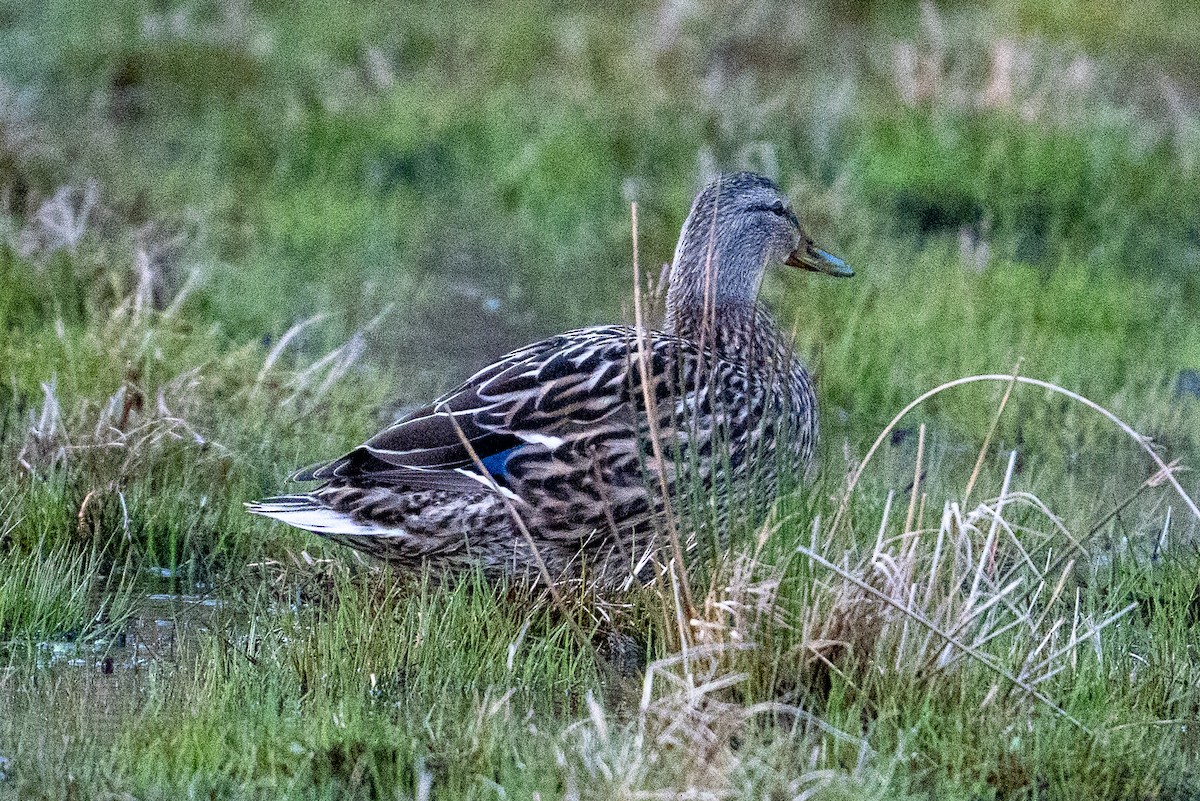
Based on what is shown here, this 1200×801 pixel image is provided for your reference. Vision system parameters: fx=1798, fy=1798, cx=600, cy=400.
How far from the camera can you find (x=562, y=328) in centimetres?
707

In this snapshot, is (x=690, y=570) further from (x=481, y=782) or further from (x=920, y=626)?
(x=481, y=782)

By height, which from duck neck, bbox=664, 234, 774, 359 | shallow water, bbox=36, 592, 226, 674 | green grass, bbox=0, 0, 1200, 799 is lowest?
shallow water, bbox=36, 592, 226, 674

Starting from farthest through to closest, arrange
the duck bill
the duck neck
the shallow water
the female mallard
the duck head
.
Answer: the duck bill
the duck head
the duck neck
the female mallard
the shallow water

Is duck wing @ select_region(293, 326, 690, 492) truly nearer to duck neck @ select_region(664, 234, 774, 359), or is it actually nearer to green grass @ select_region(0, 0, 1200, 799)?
green grass @ select_region(0, 0, 1200, 799)

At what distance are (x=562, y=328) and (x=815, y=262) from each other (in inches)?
68.4

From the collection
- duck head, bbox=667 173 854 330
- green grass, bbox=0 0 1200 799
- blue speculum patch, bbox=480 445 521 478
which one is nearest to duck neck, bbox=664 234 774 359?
duck head, bbox=667 173 854 330

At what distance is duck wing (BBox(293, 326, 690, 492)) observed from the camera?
4359 millimetres

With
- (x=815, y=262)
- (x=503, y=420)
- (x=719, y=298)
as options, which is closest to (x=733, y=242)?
(x=719, y=298)

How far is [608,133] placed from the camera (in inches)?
357

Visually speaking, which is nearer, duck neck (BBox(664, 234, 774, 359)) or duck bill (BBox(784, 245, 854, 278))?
duck neck (BBox(664, 234, 774, 359))

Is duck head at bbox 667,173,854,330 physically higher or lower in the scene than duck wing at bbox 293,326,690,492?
higher

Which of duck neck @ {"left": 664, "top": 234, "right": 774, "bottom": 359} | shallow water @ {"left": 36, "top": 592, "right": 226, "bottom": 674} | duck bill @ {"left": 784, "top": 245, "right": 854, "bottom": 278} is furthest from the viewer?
duck bill @ {"left": 784, "top": 245, "right": 854, "bottom": 278}

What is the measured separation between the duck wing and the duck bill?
1.08 meters

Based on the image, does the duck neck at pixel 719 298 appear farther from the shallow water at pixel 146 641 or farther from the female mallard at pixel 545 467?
the shallow water at pixel 146 641
